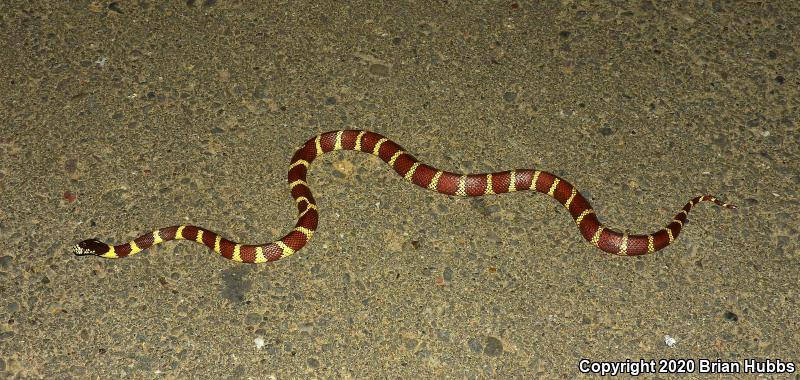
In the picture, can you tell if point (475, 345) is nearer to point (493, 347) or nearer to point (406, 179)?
point (493, 347)

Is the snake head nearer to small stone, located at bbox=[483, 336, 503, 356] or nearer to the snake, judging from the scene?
the snake

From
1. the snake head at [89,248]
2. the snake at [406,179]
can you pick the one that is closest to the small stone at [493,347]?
the snake at [406,179]

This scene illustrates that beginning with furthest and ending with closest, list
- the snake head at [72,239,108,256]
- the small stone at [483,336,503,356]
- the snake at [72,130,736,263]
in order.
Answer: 1. the snake at [72,130,736,263]
2. the snake head at [72,239,108,256]
3. the small stone at [483,336,503,356]

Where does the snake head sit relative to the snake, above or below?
below

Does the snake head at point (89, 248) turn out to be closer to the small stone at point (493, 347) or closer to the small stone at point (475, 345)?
the small stone at point (475, 345)

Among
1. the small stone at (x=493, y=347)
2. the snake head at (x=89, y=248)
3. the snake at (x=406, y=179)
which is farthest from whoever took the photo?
the snake at (x=406, y=179)

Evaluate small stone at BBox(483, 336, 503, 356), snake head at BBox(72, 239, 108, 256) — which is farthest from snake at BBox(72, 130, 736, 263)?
small stone at BBox(483, 336, 503, 356)

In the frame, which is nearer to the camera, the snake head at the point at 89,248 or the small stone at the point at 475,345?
the small stone at the point at 475,345
